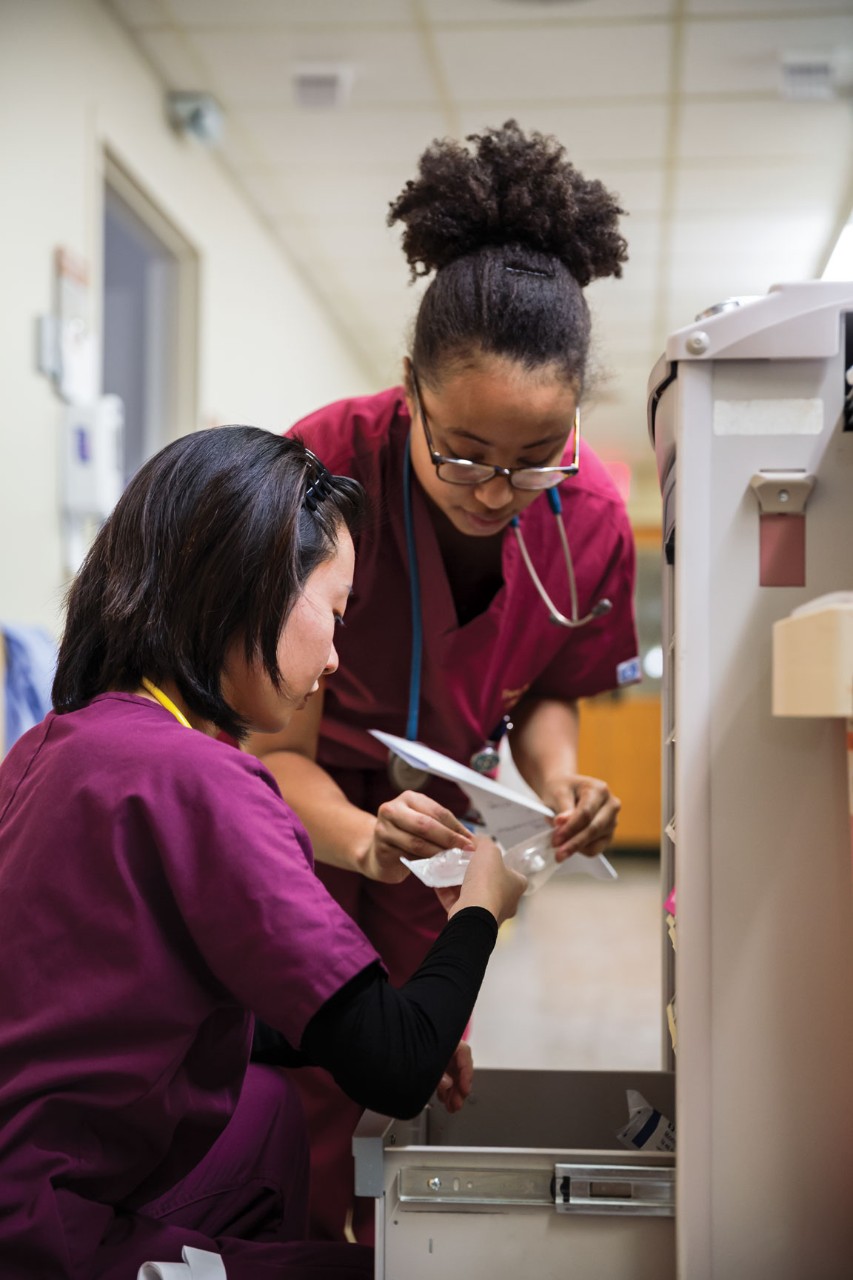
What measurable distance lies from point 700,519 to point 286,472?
33 centimetres

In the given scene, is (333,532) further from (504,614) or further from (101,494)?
(101,494)

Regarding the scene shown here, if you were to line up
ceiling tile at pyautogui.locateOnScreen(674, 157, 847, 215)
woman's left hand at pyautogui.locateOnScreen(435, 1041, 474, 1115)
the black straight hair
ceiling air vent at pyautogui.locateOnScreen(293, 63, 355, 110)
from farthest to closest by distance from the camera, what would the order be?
ceiling tile at pyautogui.locateOnScreen(674, 157, 847, 215) → ceiling air vent at pyautogui.locateOnScreen(293, 63, 355, 110) → woman's left hand at pyautogui.locateOnScreen(435, 1041, 474, 1115) → the black straight hair

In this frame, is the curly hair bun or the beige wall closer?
the curly hair bun

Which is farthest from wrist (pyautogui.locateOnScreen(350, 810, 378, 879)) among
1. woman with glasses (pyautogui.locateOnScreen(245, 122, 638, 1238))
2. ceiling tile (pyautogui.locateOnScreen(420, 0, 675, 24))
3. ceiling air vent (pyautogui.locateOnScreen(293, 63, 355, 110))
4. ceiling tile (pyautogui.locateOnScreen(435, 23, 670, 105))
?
ceiling air vent (pyautogui.locateOnScreen(293, 63, 355, 110))

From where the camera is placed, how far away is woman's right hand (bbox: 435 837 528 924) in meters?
1.01

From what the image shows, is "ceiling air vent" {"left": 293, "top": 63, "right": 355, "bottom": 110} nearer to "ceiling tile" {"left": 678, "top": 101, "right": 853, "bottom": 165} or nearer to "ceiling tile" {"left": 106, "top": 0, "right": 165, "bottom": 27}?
"ceiling tile" {"left": 106, "top": 0, "right": 165, "bottom": 27}

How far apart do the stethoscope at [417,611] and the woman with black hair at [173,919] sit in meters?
0.43

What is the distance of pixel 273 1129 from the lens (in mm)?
1112

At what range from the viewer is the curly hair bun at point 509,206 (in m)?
1.30

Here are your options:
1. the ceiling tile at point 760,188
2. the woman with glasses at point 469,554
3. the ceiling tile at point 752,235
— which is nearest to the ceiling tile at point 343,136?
the ceiling tile at point 760,188

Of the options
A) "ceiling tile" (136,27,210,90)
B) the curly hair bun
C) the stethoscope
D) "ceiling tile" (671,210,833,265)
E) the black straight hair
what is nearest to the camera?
the black straight hair

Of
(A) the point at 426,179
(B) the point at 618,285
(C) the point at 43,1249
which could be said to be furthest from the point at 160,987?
(B) the point at 618,285

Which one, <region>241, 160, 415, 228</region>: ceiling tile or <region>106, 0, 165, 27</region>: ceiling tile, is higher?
<region>106, 0, 165, 27</region>: ceiling tile

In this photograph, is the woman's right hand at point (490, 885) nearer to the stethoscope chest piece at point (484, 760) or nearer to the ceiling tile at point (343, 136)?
the stethoscope chest piece at point (484, 760)
